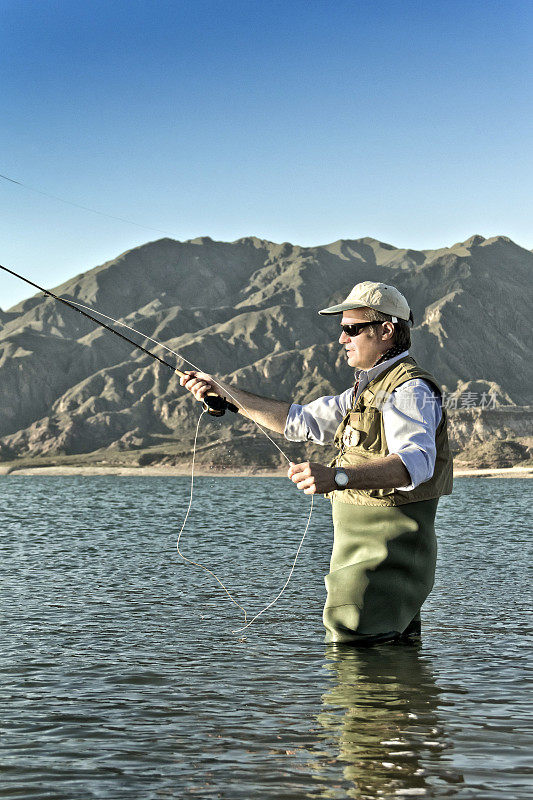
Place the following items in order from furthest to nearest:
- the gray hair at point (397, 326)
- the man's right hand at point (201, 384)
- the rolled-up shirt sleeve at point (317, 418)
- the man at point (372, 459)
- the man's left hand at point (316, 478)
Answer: the man's right hand at point (201, 384) < the rolled-up shirt sleeve at point (317, 418) < the gray hair at point (397, 326) < the man at point (372, 459) < the man's left hand at point (316, 478)

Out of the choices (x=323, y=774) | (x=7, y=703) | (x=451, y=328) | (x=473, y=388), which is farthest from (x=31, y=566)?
(x=451, y=328)

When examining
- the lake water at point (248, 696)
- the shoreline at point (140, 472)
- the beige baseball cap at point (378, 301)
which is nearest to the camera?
the lake water at point (248, 696)

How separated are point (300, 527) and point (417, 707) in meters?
30.2

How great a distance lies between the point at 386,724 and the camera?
7.39 m

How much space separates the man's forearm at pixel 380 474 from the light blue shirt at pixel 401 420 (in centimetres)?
5

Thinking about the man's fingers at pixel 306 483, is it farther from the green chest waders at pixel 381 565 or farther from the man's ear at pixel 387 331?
the man's ear at pixel 387 331

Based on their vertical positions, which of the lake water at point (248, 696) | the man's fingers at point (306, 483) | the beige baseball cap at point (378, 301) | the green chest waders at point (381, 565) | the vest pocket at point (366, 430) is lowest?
the lake water at point (248, 696)

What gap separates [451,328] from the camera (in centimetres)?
19088

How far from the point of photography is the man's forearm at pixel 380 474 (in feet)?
19.0

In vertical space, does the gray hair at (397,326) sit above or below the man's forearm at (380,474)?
above

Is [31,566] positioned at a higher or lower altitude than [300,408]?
lower

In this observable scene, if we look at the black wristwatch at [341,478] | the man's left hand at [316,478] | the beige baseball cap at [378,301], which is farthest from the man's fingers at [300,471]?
the beige baseball cap at [378,301]

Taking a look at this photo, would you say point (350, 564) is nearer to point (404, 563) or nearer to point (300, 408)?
point (404, 563)

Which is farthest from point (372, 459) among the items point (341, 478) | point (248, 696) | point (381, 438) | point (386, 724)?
point (248, 696)
